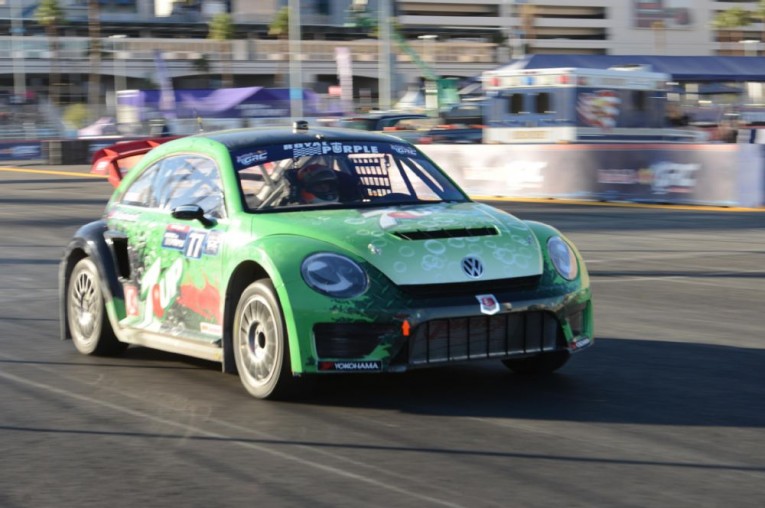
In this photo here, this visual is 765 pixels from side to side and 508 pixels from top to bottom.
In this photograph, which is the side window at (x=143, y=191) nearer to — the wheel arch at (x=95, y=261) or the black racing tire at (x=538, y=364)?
the wheel arch at (x=95, y=261)

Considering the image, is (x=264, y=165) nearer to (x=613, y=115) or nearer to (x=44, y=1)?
(x=613, y=115)

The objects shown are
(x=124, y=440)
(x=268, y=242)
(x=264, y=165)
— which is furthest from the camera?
(x=264, y=165)

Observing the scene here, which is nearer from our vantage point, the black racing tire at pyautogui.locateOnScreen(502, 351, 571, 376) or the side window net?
the black racing tire at pyautogui.locateOnScreen(502, 351, 571, 376)

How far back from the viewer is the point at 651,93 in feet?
109

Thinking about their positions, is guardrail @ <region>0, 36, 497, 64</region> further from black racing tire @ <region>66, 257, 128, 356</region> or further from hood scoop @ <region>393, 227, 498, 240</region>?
hood scoop @ <region>393, 227, 498, 240</region>

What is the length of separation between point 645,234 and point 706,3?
100754 mm

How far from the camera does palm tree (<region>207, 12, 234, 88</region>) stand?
314ft

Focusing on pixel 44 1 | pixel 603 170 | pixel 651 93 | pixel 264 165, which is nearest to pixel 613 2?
pixel 44 1

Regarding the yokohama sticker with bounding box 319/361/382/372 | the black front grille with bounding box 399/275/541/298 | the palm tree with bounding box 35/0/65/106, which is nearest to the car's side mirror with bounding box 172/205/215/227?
the yokohama sticker with bounding box 319/361/382/372

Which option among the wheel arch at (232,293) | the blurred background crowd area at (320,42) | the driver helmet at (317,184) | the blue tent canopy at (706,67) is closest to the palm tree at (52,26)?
the blurred background crowd area at (320,42)

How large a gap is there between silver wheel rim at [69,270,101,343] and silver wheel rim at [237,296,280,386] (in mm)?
1672

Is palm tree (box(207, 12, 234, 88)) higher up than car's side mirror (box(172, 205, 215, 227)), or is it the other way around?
palm tree (box(207, 12, 234, 88))

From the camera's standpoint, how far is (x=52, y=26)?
91.1 metres

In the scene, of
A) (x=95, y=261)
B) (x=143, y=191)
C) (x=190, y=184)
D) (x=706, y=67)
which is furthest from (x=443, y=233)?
(x=706, y=67)
